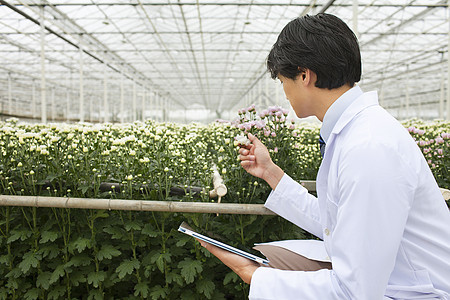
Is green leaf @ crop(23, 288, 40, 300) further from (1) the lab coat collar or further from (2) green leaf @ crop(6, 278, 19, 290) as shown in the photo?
(1) the lab coat collar

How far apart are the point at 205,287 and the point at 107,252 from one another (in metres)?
0.64

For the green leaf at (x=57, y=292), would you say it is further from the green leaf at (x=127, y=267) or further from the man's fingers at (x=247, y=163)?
the man's fingers at (x=247, y=163)

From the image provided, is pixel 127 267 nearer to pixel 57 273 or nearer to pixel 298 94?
pixel 57 273

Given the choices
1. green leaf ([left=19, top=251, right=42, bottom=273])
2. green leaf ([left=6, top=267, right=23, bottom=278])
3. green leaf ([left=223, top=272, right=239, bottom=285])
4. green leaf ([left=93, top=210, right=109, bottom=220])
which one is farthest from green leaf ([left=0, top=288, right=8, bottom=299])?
green leaf ([left=223, top=272, right=239, bottom=285])

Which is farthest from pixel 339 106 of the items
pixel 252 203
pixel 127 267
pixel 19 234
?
pixel 19 234

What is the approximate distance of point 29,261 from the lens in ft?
7.18

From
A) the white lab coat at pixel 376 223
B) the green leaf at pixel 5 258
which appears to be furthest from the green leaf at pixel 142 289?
the white lab coat at pixel 376 223

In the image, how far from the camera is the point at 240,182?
2.25 meters

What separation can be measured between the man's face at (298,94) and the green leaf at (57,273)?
1.83 m

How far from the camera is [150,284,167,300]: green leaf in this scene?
2.13 m

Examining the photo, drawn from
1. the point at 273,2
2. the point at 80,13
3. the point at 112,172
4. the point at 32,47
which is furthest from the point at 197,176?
the point at 32,47

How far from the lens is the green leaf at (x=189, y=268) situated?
6.75ft

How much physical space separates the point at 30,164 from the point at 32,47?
717 inches

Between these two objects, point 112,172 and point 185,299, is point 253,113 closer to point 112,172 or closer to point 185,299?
point 112,172
